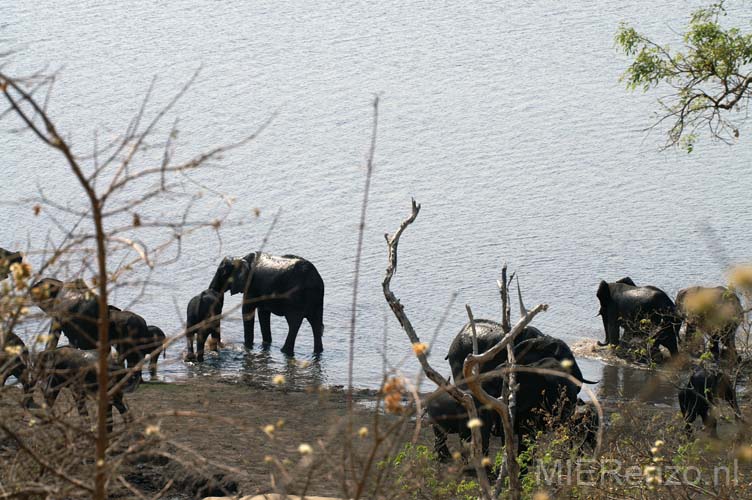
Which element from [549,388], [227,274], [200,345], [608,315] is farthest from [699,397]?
[227,274]

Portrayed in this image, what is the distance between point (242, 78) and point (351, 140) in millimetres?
5279

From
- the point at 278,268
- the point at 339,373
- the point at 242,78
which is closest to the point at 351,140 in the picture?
the point at 242,78

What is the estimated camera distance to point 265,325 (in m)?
16.7

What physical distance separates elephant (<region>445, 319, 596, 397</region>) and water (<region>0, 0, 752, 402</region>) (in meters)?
2.24

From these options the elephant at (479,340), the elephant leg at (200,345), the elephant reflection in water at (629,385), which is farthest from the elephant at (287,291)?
the elephant reflection in water at (629,385)

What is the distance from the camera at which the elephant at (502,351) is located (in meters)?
11.3

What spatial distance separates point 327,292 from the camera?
61.5 ft

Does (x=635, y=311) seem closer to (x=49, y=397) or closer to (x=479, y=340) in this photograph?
(x=479, y=340)

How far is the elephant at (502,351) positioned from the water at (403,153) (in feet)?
Result: 7.34

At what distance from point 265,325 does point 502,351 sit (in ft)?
16.3

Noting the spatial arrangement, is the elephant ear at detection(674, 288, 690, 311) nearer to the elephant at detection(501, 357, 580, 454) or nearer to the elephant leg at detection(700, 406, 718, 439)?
the elephant leg at detection(700, 406, 718, 439)

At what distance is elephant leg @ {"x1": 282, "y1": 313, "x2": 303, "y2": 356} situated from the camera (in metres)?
16.2

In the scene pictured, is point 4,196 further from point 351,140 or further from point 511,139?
point 511,139

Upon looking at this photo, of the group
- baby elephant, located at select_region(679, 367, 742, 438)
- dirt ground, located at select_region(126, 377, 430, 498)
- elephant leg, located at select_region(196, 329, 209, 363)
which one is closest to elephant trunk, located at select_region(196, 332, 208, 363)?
elephant leg, located at select_region(196, 329, 209, 363)
